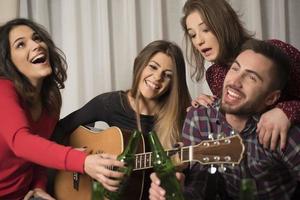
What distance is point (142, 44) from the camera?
1.90 m

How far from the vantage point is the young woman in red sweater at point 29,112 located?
1.25 m

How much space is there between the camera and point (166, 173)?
996 mm

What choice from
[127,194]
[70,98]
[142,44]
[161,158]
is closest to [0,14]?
[70,98]

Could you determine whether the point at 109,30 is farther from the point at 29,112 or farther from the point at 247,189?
the point at 247,189

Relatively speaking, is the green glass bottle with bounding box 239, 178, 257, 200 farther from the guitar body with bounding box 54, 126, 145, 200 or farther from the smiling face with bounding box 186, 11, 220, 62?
the smiling face with bounding box 186, 11, 220, 62

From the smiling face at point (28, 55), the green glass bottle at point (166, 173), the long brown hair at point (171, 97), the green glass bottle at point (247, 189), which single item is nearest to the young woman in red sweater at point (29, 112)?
the smiling face at point (28, 55)

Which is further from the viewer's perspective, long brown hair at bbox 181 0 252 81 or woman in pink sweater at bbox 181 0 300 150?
long brown hair at bbox 181 0 252 81

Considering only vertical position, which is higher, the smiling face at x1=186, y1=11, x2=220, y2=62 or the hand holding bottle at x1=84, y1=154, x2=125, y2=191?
the smiling face at x1=186, y1=11, x2=220, y2=62

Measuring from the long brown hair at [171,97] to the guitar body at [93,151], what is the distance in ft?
0.72

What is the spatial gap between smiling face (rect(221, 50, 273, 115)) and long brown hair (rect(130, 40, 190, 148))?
0.43 metres

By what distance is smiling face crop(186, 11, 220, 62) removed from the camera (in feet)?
4.75

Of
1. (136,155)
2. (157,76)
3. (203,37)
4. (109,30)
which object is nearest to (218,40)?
(203,37)

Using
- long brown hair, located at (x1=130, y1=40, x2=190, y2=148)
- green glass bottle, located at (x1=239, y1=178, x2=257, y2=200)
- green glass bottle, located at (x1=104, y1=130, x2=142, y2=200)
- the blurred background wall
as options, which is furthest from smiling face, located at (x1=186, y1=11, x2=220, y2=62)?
green glass bottle, located at (x1=239, y1=178, x2=257, y2=200)

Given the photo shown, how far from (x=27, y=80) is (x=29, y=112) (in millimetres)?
119
